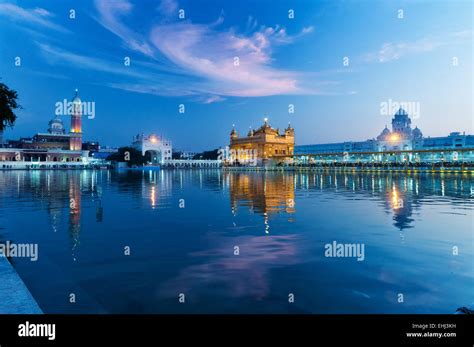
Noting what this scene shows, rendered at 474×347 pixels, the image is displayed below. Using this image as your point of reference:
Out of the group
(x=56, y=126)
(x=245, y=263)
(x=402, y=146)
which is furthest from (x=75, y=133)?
(x=245, y=263)

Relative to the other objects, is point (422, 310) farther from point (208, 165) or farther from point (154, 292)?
point (208, 165)

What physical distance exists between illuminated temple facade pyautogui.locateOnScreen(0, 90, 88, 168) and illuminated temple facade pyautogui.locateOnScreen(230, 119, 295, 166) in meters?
49.9

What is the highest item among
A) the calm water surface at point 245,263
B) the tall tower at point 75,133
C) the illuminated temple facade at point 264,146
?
the tall tower at point 75,133

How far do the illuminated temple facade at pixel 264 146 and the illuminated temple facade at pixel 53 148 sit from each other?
49.9 m

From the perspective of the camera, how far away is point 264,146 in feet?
331

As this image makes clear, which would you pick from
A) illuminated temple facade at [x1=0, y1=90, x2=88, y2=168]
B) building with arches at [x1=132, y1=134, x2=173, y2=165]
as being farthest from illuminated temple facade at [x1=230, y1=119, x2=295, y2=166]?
illuminated temple facade at [x1=0, y1=90, x2=88, y2=168]

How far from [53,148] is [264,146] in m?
71.2

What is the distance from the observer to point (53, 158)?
118812mm

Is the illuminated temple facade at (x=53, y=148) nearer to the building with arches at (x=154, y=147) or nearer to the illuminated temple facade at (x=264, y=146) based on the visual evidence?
the building with arches at (x=154, y=147)

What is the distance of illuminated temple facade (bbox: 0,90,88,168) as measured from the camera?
110 metres

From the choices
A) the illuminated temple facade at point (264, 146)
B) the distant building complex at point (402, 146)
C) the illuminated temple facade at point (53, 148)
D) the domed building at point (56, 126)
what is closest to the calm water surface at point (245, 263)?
the distant building complex at point (402, 146)

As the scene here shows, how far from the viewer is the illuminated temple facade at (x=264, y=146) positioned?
10119 cm
